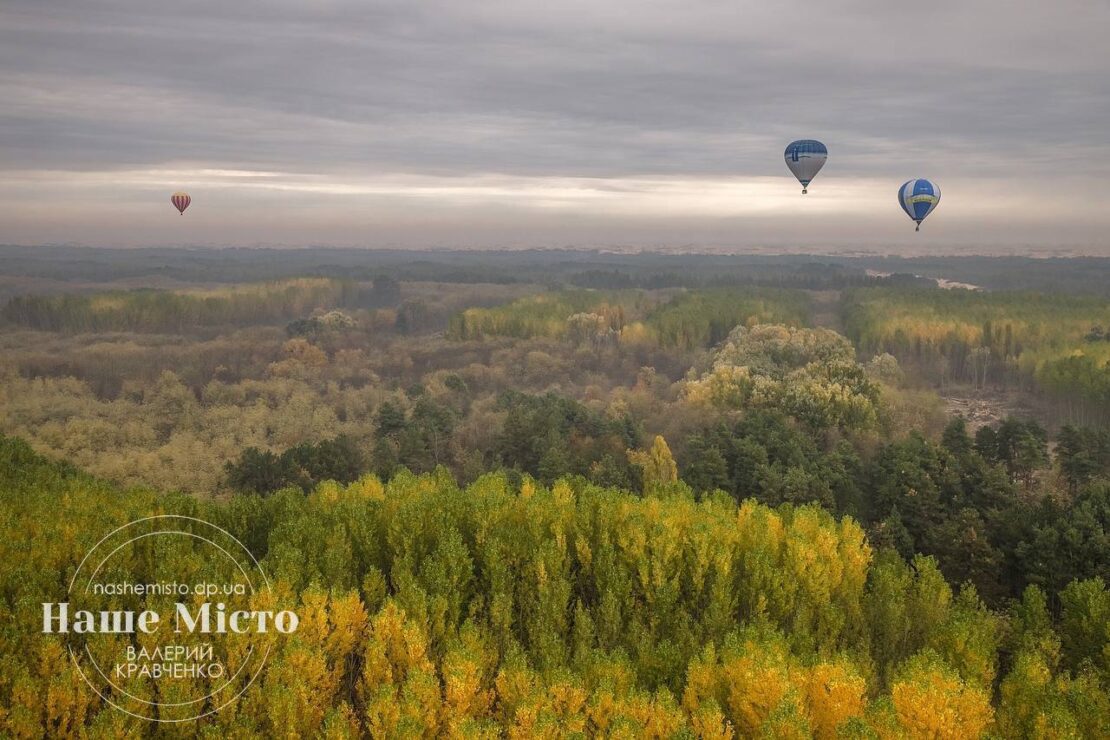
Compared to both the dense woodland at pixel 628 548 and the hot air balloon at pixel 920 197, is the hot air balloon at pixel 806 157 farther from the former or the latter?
the dense woodland at pixel 628 548

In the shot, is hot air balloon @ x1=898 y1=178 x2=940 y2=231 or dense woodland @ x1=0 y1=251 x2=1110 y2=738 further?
hot air balloon @ x1=898 y1=178 x2=940 y2=231

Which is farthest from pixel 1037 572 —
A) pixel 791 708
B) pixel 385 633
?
pixel 385 633

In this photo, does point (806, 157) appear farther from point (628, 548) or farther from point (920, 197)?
point (628, 548)

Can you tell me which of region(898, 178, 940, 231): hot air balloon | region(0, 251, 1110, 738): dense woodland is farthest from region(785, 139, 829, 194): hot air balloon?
region(0, 251, 1110, 738): dense woodland

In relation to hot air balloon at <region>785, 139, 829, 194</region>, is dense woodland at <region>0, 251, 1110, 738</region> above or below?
below

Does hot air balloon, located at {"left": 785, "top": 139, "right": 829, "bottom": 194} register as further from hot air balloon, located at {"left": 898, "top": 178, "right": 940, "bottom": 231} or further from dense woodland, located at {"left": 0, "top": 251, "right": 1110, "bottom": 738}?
dense woodland, located at {"left": 0, "top": 251, "right": 1110, "bottom": 738}

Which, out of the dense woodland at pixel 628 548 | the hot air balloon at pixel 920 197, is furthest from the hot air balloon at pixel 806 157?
the dense woodland at pixel 628 548
